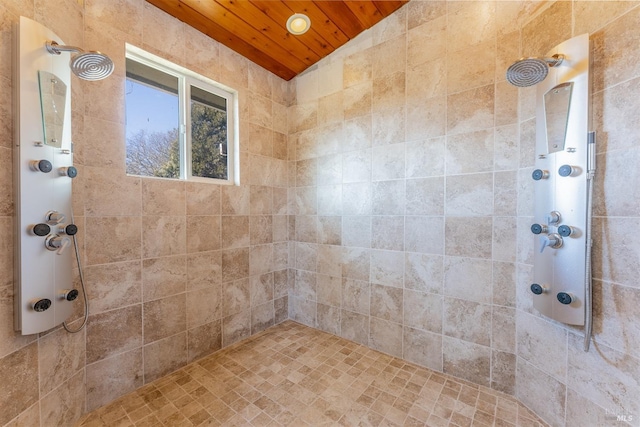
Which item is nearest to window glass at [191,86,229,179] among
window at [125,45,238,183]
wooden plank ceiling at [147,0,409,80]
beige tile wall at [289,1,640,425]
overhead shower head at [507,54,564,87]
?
window at [125,45,238,183]

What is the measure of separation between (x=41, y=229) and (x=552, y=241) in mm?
2325

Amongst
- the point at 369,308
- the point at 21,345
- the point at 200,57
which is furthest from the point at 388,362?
the point at 200,57

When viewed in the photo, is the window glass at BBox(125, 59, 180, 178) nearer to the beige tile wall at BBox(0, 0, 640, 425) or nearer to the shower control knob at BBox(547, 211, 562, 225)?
the beige tile wall at BBox(0, 0, 640, 425)

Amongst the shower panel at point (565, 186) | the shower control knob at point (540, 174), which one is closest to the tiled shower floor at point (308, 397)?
the shower panel at point (565, 186)

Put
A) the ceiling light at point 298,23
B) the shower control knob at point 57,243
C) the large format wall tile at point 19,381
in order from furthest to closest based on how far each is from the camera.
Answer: the ceiling light at point 298,23, the shower control knob at point 57,243, the large format wall tile at point 19,381

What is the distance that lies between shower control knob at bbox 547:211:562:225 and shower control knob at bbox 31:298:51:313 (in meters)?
2.37

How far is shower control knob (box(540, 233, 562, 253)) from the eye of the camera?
1.21 meters

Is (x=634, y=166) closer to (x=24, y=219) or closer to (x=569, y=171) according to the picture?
(x=569, y=171)

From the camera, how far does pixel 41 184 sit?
1092 millimetres

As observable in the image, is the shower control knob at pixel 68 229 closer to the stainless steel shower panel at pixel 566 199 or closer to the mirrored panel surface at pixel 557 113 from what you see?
the stainless steel shower panel at pixel 566 199

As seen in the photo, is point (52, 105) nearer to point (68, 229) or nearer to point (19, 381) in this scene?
point (68, 229)

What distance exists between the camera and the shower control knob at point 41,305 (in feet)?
3.51

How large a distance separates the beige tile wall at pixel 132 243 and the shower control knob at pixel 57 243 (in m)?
0.11

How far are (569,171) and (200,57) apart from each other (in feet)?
7.89
